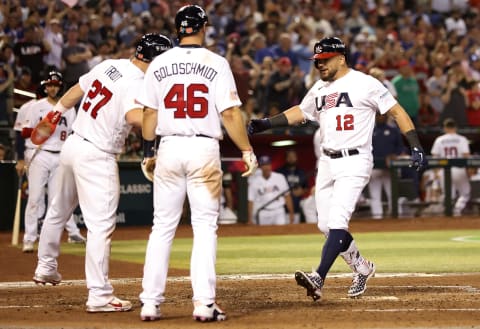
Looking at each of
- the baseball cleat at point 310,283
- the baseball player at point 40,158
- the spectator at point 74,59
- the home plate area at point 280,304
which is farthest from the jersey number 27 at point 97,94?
the spectator at point 74,59

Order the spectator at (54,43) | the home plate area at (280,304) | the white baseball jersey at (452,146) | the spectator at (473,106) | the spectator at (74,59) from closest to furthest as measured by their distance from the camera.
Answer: the home plate area at (280,304), the spectator at (74,59), the spectator at (54,43), the white baseball jersey at (452,146), the spectator at (473,106)

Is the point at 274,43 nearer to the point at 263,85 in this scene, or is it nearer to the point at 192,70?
the point at 263,85

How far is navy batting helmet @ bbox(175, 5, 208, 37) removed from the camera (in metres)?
7.16

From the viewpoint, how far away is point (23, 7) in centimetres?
2003

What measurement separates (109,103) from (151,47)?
21.5 inches

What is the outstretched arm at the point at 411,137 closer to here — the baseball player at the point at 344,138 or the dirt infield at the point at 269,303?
the baseball player at the point at 344,138

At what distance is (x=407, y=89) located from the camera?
69.3 feet

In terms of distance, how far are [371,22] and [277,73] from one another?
547cm

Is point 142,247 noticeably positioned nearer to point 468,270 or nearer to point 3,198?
point 3,198

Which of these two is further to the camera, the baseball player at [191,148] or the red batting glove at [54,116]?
the red batting glove at [54,116]

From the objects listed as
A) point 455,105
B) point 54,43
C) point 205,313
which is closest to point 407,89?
point 455,105

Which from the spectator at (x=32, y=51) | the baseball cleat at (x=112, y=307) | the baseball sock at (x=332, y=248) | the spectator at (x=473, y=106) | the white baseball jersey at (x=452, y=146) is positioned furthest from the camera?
the spectator at (x=473, y=106)

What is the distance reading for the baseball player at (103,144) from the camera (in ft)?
25.4

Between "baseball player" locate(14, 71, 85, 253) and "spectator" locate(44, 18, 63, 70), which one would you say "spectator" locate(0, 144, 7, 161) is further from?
"baseball player" locate(14, 71, 85, 253)
